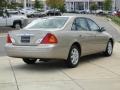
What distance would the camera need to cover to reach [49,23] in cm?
1188

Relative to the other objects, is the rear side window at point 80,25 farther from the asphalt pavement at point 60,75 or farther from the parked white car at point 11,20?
the parked white car at point 11,20

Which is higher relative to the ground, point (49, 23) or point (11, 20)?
point (49, 23)

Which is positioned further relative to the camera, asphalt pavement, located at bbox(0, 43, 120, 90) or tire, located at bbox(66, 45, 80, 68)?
tire, located at bbox(66, 45, 80, 68)

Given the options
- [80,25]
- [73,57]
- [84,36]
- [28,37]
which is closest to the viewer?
[28,37]

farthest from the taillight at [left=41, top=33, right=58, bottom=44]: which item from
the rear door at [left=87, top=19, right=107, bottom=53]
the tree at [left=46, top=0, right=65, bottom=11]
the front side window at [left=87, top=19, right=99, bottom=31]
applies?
the tree at [left=46, top=0, right=65, bottom=11]

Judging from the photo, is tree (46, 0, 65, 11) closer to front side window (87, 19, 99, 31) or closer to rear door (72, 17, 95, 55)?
front side window (87, 19, 99, 31)

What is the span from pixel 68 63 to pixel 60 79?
1.74 meters

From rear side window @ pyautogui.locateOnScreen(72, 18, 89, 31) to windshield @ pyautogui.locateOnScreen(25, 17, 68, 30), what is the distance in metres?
0.32

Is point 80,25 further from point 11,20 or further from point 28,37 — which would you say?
point 11,20

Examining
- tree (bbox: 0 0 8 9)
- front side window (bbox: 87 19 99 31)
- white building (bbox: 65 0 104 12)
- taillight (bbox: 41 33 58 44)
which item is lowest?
white building (bbox: 65 0 104 12)

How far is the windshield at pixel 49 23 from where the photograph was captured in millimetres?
11641

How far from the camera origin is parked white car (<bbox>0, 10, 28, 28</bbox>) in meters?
34.3

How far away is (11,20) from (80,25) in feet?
76.1

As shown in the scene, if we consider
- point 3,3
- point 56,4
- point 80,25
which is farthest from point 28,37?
point 56,4
